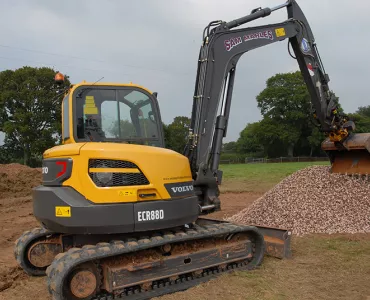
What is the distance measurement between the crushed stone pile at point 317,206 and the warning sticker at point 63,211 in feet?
15.1

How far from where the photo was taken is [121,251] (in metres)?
4.44

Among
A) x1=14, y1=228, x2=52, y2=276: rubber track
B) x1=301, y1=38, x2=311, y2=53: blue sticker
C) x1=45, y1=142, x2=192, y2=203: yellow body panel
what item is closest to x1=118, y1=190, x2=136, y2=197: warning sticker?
x1=45, y1=142, x2=192, y2=203: yellow body panel

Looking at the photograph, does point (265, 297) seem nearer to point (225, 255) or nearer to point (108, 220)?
point (225, 255)

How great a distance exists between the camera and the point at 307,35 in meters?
8.16

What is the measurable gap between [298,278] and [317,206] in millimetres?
3187

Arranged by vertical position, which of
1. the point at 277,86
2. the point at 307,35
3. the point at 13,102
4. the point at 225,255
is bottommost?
the point at 225,255

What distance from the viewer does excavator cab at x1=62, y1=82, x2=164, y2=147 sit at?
498 centimetres

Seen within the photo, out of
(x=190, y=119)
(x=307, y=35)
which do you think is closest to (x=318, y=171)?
(x=307, y=35)

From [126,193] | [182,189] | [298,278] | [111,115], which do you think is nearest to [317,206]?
[298,278]

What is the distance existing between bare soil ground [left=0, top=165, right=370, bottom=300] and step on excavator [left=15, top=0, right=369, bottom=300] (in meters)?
0.26

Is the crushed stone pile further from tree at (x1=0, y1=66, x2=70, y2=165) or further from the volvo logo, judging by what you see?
tree at (x1=0, y1=66, x2=70, y2=165)

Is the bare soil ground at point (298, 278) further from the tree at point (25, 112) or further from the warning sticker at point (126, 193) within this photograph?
the tree at point (25, 112)

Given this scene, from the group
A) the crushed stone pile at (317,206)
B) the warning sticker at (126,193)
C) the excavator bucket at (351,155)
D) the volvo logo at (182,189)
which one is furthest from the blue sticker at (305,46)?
the warning sticker at (126,193)

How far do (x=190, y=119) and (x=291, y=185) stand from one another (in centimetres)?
391
